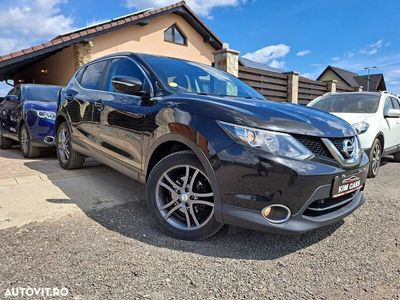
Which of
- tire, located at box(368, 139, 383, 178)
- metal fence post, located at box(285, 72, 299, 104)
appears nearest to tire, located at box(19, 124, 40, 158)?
tire, located at box(368, 139, 383, 178)

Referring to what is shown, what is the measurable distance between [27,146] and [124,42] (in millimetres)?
7912

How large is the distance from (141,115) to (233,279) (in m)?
1.70

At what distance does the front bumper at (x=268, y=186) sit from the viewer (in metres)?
2.26

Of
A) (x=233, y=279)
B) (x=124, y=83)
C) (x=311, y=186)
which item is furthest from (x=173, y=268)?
(x=124, y=83)

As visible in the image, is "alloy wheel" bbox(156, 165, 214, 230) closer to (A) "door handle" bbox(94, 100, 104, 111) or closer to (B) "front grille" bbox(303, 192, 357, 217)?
(B) "front grille" bbox(303, 192, 357, 217)

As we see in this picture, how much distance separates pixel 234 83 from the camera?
3.95 meters

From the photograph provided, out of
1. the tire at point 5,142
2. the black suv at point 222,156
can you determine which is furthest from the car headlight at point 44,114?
the black suv at point 222,156

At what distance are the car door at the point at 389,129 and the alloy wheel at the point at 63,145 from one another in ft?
16.8

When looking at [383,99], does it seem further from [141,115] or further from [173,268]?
[173,268]

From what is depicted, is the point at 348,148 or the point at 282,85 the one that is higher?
the point at 282,85

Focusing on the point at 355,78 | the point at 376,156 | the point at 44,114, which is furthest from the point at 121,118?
the point at 355,78

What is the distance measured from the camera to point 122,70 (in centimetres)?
370

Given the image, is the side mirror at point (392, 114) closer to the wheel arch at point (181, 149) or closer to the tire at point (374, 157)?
the tire at point (374, 157)

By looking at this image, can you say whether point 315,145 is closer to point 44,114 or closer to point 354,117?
point 354,117
